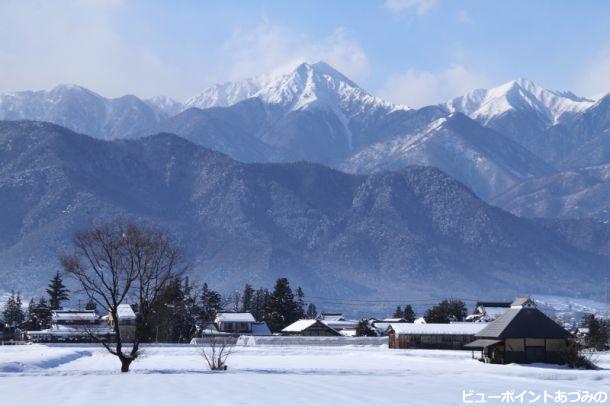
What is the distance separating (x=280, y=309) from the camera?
14062 centimetres

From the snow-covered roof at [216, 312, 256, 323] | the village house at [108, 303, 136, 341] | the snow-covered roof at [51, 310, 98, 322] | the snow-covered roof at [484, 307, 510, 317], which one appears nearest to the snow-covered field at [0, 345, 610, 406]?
the snow-covered roof at [51, 310, 98, 322]

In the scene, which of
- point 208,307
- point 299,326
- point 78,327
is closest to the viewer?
→ point 78,327

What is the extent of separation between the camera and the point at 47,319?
5094 inches

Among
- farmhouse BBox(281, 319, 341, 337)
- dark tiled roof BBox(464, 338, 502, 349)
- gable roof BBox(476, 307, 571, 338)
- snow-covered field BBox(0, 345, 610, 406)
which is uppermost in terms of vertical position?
farmhouse BBox(281, 319, 341, 337)

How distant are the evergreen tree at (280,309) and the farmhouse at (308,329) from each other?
777cm

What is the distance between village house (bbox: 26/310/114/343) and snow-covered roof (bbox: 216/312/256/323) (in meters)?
15.3

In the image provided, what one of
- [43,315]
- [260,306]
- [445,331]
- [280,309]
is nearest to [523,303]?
[445,331]

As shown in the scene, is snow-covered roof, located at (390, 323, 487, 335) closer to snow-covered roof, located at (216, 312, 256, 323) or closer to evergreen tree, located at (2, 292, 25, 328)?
snow-covered roof, located at (216, 312, 256, 323)

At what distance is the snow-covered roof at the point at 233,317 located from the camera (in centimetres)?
13188

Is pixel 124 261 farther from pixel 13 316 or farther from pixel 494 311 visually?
pixel 13 316

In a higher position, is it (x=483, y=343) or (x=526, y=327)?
(x=526, y=327)

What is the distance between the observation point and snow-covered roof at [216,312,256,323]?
132m

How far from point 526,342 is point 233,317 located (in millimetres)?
65403

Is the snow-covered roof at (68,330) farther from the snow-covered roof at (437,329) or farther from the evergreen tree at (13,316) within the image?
Result: the snow-covered roof at (437,329)
